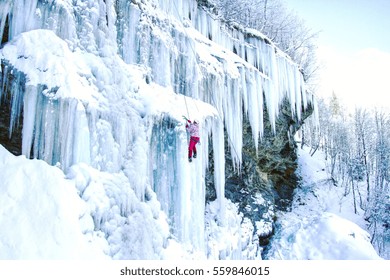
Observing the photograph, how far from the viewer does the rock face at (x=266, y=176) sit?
6453mm

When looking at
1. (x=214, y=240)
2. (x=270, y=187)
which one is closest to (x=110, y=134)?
(x=214, y=240)

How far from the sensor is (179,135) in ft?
13.4

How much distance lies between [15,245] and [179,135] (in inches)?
85.0

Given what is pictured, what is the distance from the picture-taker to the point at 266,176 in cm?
783

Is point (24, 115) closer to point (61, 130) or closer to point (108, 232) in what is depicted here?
Answer: point (61, 130)

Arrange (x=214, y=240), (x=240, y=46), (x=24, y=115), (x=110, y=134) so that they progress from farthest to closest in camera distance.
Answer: (x=240, y=46) → (x=214, y=240) → (x=110, y=134) → (x=24, y=115)

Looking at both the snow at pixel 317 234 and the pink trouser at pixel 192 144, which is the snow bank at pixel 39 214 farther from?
the snow at pixel 317 234

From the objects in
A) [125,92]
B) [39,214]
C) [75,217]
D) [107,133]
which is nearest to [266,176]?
[125,92]

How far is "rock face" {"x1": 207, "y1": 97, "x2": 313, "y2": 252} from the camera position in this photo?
21.2ft

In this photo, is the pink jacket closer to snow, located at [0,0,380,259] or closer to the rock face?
snow, located at [0,0,380,259]

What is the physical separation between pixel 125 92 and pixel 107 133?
661 millimetres

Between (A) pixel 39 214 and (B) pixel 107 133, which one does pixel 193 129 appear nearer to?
(B) pixel 107 133

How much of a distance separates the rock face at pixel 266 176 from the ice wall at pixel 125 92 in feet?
3.66

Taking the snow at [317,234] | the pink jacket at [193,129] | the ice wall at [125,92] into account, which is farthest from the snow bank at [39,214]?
the snow at [317,234]
